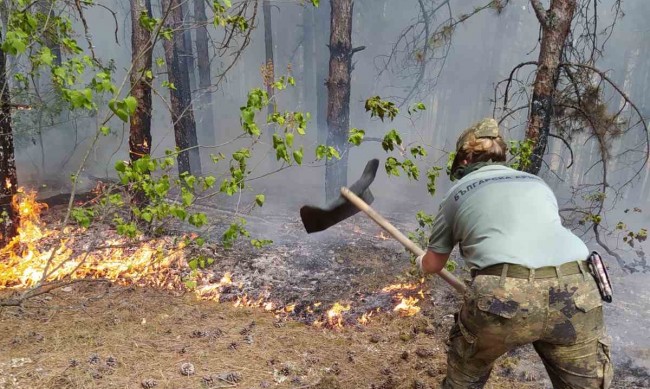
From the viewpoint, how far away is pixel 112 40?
4412 centimetres

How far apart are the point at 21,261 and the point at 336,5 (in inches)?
345

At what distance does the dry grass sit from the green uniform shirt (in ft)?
6.91

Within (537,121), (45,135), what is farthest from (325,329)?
(45,135)

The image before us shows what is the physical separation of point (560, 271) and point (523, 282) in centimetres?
25

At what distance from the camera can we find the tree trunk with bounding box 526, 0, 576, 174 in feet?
19.6

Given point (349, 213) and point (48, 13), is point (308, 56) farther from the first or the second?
point (349, 213)

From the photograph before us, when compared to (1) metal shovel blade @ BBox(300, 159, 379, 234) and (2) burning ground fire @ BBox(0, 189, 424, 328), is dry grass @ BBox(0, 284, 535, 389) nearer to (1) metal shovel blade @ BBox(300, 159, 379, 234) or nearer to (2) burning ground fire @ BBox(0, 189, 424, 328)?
(2) burning ground fire @ BBox(0, 189, 424, 328)

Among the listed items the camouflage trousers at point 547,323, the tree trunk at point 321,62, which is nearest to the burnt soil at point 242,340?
the camouflage trousers at point 547,323

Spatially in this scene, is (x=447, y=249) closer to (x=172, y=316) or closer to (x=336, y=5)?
(x=172, y=316)

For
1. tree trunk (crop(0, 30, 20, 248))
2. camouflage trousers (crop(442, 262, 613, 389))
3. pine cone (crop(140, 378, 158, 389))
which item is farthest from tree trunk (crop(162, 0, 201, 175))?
camouflage trousers (crop(442, 262, 613, 389))

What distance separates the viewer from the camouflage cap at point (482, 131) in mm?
3203

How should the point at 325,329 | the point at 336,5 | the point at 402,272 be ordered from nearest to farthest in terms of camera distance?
the point at 325,329 → the point at 402,272 → the point at 336,5

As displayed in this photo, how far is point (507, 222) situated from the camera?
271cm

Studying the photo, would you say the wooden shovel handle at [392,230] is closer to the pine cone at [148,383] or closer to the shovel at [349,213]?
the shovel at [349,213]
